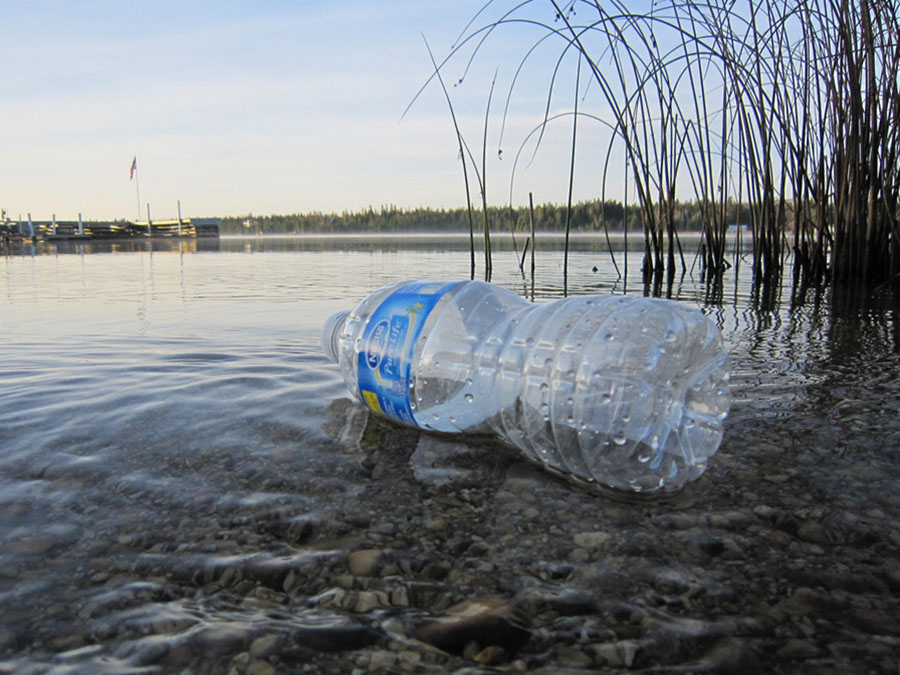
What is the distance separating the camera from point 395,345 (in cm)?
136

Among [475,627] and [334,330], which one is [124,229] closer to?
[334,330]

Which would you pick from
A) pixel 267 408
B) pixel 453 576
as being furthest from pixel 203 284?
pixel 453 576

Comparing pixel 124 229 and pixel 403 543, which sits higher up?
pixel 124 229

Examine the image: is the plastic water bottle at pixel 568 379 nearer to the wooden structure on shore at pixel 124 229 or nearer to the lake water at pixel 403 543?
the lake water at pixel 403 543

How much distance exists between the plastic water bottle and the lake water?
0.26ft

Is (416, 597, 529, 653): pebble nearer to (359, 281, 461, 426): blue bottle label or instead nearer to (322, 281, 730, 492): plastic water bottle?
(322, 281, 730, 492): plastic water bottle

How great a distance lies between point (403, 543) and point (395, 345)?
0.54 metres

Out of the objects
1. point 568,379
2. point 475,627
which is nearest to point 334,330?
point 568,379

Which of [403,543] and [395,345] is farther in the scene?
[395,345]

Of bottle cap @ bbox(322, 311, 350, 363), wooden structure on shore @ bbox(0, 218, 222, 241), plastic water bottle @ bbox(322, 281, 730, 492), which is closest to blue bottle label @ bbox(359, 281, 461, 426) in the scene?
plastic water bottle @ bbox(322, 281, 730, 492)

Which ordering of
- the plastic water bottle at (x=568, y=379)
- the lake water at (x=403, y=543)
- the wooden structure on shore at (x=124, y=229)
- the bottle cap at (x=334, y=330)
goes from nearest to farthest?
the lake water at (x=403, y=543), the plastic water bottle at (x=568, y=379), the bottle cap at (x=334, y=330), the wooden structure on shore at (x=124, y=229)

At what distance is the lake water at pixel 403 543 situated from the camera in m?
0.67

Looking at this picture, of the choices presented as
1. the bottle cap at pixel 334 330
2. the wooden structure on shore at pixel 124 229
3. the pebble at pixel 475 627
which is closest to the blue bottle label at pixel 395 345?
the bottle cap at pixel 334 330

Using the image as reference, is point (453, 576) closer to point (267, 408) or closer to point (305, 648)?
point (305, 648)
